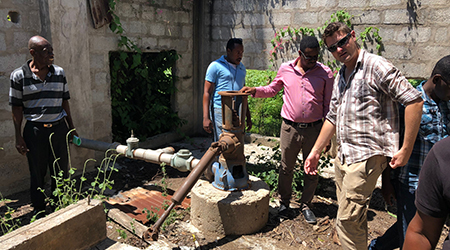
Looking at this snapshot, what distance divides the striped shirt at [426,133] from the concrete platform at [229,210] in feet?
5.04

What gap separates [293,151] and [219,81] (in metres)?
1.25

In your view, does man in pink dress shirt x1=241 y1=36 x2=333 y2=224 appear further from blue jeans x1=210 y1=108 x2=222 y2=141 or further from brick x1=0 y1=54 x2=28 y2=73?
brick x1=0 y1=54 x2=28 y2=73

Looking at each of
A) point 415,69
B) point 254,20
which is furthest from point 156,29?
point 415,69

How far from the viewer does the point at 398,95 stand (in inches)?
92.2

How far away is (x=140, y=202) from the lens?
4293mm

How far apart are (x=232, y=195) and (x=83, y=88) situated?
2895 millimetres

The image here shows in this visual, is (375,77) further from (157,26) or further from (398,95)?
(157,26)

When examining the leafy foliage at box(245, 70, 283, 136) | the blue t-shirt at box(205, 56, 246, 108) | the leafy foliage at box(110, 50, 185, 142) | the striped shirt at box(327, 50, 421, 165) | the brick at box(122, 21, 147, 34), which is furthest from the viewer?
the leafy foliage at box(245, 70, 283, 136)

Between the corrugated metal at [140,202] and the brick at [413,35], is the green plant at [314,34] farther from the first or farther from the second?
the corrugated metal at [140,202]

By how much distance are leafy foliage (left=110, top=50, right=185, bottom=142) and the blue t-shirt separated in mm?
2131

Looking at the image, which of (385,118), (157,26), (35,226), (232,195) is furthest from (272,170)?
(157,26)

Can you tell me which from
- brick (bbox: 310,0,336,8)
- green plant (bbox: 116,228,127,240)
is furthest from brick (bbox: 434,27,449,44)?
green plant (bbox: 116,228,127,240)

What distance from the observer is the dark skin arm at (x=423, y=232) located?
1481 mm

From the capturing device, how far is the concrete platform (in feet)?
11.3
